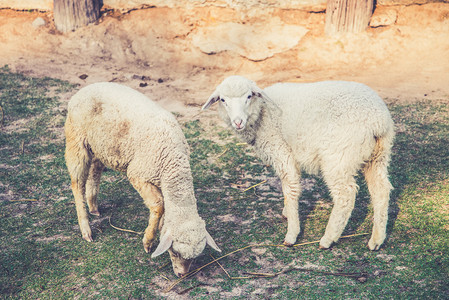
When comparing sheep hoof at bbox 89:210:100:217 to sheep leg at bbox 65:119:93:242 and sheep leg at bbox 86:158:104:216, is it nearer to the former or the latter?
sheep leg at bbox 86:158:104:216

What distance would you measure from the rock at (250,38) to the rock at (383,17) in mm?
1551

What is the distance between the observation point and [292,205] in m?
4.98

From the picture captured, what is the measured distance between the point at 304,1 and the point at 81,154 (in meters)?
7.09

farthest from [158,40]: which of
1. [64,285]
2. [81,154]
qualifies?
[64,285]

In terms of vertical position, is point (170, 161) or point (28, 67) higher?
point (170, 161)

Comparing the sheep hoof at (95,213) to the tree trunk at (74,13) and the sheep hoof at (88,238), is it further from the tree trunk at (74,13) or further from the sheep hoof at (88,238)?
the tree trunk at (74,13)

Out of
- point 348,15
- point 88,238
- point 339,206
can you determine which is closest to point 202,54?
point 348,15

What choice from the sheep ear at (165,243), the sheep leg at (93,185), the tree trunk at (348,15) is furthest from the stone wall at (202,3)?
the sheep ear at (165,243)

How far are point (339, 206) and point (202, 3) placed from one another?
7.72 m

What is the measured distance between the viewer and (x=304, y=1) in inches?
403

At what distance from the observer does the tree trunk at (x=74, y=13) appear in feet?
36.0

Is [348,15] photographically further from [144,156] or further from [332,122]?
[144,156]

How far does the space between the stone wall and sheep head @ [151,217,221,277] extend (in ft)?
24.4

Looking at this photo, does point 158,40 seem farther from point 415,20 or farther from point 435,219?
point 435,219
